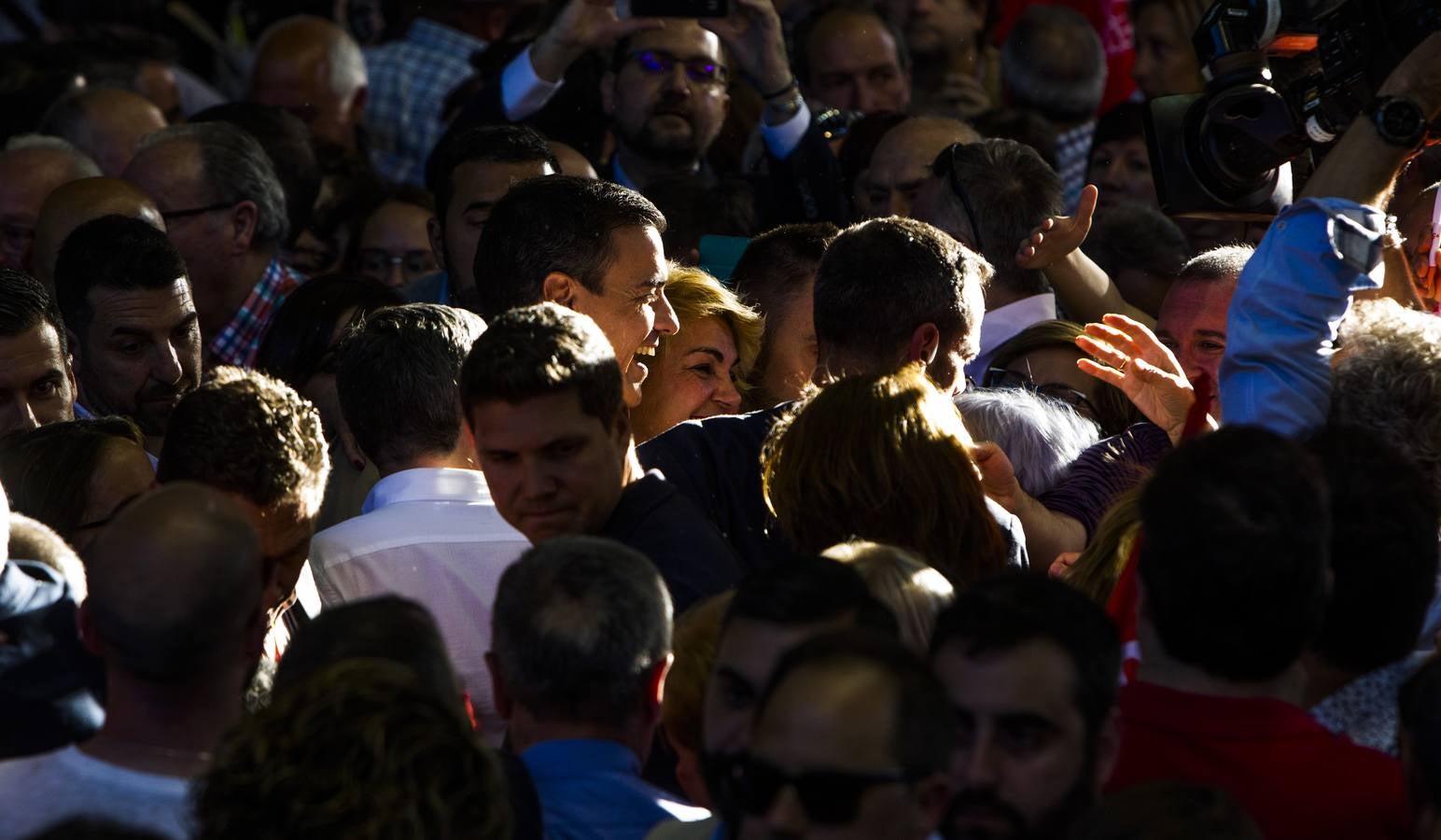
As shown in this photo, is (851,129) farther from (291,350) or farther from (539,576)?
(539,576)

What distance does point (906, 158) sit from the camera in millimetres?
6133

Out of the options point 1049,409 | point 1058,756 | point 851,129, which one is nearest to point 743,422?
point 1049,409

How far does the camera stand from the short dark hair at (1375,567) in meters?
2.69

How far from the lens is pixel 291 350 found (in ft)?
17.0

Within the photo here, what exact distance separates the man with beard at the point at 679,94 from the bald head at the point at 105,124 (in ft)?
4.53

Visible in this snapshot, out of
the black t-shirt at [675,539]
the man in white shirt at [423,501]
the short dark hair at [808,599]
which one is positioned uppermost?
the short dark hair at [808,599]

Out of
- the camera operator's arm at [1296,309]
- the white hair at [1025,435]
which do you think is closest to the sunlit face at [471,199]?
the white hair at [1025,435]

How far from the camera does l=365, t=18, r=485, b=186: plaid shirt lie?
27.8 ft

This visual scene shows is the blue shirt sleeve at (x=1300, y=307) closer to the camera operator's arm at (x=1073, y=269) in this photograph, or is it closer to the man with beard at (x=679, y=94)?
the camera operator's arm at (x=1073, y=269)

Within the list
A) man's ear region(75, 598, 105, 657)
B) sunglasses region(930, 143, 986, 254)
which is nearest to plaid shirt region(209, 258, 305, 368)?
sunglasses region(930, 143, 986, 254)

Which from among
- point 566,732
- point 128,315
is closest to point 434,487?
point 566,732

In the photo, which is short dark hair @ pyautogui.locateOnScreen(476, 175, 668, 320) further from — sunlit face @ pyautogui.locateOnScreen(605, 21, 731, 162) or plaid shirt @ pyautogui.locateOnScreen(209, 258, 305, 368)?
sunlit face @ pyautogui.locateOnScreen(605, 21, 731, 162)

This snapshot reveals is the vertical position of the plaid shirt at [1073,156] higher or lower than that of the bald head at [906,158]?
lower

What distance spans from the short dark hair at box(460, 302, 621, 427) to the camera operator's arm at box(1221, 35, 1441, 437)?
113cm
